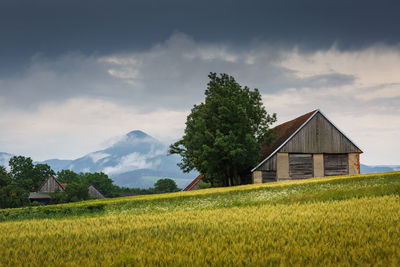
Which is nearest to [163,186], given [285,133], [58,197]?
[58,197]

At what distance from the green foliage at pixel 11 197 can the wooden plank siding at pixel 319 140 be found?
4669 cm

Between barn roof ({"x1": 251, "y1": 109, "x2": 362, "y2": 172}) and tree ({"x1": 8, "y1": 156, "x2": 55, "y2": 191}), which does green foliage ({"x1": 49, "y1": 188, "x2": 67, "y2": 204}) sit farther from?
barn roof ({"x1": 251, "y1": 109, "x2": 362, "y2": 172})

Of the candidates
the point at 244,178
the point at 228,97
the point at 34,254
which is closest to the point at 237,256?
the point at 34,254

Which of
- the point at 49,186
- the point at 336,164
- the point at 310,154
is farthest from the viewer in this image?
the point at 49,186

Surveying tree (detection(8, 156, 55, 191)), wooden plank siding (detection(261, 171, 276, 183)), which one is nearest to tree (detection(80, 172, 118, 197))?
tree (detection(8, 156, 55, 191))

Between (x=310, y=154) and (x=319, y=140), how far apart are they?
7.15 ft

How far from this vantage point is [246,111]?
1612 inches

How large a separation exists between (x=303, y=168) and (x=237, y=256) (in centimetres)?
3877

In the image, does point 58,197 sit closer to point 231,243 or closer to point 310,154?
point 310,154

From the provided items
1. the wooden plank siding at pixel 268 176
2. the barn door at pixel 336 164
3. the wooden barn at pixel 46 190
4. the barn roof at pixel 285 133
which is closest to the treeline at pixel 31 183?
the wooden barn at pixel 46 190

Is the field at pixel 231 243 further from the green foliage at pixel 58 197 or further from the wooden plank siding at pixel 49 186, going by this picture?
the wooden plank siding at pixel 49 186

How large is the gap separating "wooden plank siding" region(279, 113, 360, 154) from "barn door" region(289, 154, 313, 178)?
2.61 ft

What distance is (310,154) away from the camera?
42.0 m

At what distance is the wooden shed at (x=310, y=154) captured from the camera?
4062 centimetres
